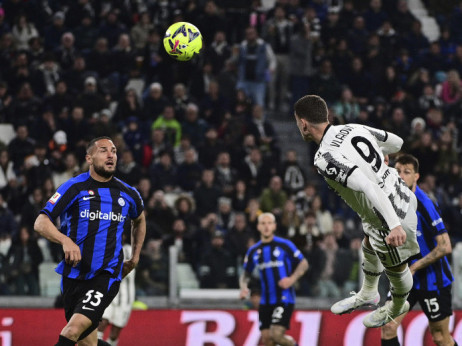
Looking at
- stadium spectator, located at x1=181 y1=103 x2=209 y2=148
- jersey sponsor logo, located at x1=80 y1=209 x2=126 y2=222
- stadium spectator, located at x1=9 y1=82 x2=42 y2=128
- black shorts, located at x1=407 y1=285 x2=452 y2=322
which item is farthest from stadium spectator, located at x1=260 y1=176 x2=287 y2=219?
jersey sponsor logo, located at x1=80 y1=209 x2=126 y2=222

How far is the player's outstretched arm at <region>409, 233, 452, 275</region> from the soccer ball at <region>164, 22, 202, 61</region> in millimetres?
3389

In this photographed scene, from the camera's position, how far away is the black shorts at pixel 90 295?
8.93 meters

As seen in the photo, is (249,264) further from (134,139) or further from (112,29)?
(112,29)

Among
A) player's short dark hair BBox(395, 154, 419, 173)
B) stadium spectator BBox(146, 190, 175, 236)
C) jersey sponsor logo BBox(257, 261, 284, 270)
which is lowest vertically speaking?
jersey sponsor logo BBox(257, 261, 284, 270)

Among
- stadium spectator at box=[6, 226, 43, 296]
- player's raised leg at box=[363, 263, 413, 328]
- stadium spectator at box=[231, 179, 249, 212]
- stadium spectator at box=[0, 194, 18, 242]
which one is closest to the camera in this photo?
player's raised leg at box=[363, 263, 413, 328]

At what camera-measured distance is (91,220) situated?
30.2ft

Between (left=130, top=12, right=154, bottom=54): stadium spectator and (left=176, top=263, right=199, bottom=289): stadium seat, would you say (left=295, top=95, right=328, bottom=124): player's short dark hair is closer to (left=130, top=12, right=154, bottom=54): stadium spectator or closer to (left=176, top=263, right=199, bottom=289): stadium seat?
(left=176, top=263, right=199, bottom=289): stadium seat

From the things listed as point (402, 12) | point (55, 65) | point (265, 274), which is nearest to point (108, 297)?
point (265, 274)

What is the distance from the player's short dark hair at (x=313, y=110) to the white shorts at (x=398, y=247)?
1.06 meters

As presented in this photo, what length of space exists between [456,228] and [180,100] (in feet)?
17.9

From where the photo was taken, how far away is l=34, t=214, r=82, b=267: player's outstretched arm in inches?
342

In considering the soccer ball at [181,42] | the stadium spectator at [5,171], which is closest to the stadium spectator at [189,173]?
the stadium spectator at [5,171]

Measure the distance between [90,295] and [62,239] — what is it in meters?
0.61

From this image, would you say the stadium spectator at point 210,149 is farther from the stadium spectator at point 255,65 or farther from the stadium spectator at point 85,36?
the stadium spectator at point 85,36
